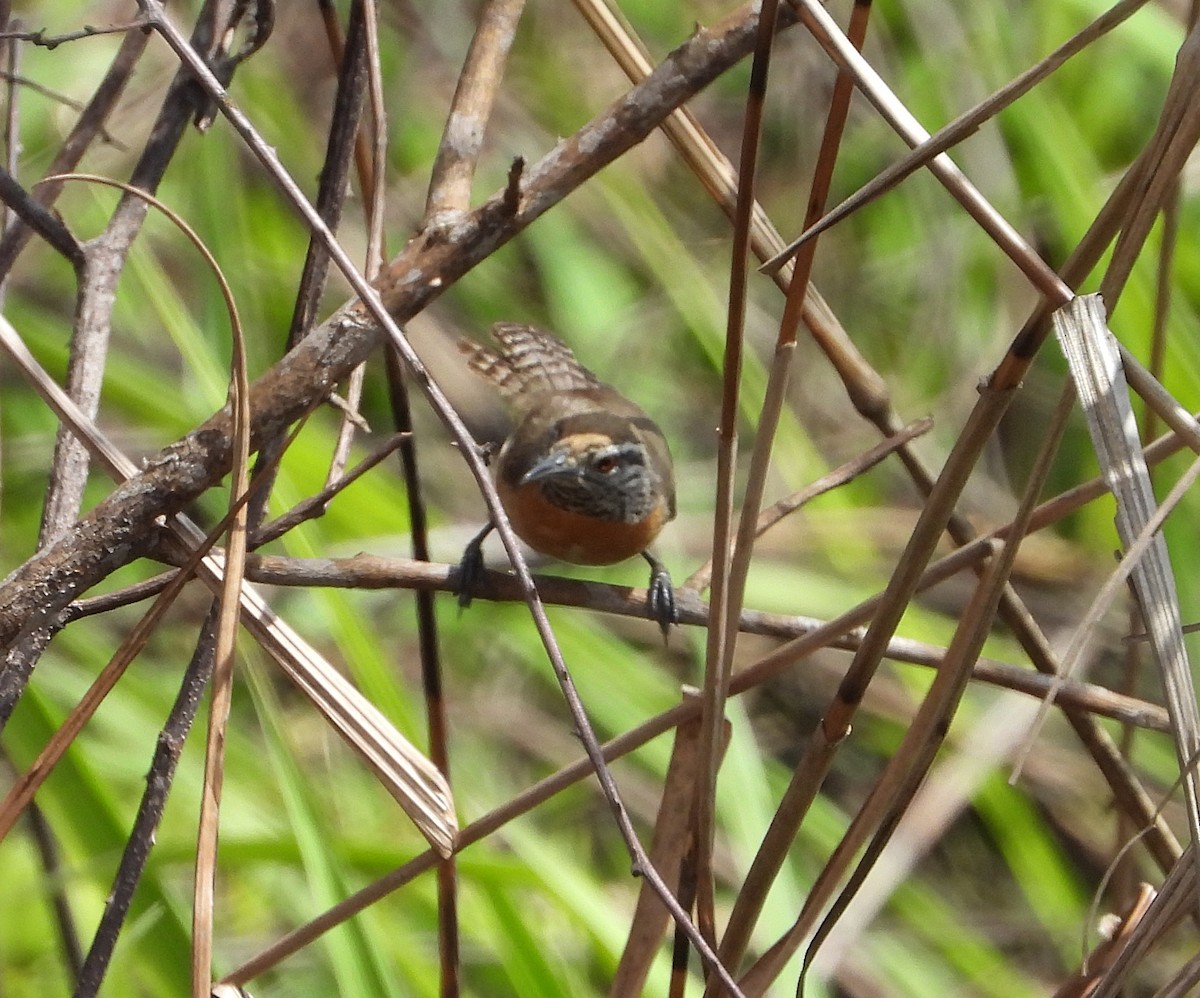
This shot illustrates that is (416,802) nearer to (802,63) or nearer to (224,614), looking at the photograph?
(224,614)

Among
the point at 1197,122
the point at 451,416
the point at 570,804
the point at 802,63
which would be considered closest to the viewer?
the point at 1197,122

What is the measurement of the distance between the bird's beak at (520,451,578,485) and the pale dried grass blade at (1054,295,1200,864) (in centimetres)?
223

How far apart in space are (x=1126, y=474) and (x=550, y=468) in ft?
7.48

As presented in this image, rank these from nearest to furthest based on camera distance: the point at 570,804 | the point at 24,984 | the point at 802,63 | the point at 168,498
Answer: the point at 168,498
the point at 24,984
the point at 570,804
the point at 802,63

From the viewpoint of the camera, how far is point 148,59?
4.68 metres

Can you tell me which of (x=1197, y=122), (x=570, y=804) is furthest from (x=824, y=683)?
(x=1197, y=122)

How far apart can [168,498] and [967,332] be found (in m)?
3.75

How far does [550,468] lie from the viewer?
11.7 ft

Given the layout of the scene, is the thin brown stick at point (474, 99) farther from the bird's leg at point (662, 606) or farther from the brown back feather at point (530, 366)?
the brown back feather at point (530, 366)

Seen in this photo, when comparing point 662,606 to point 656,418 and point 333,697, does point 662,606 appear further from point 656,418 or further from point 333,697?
point 656,418

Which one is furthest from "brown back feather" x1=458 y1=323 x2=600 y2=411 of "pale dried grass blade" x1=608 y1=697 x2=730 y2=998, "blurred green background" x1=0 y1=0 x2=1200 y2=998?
"pale dried grass blade" x1=608 y1=697 x2=730 y2=998

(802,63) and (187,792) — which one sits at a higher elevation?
(802,63)

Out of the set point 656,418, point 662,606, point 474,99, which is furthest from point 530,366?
point 474,99

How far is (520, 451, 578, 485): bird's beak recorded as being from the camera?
3.54 m
